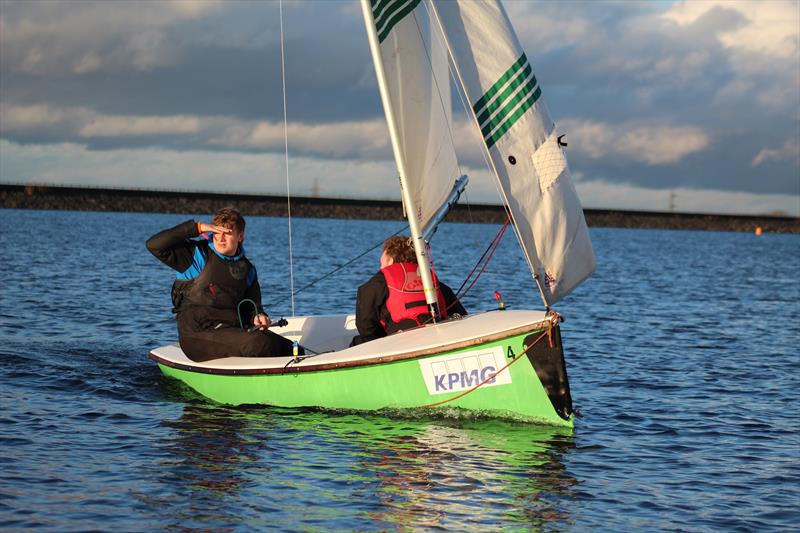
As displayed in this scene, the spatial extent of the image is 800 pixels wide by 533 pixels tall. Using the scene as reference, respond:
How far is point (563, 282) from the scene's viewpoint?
9.84 metres

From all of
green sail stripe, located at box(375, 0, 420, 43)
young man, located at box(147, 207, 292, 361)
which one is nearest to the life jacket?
young man, located at box(147, 207, 292, 361)

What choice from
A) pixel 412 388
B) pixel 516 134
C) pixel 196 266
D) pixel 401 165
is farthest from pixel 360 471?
pixel 516 134

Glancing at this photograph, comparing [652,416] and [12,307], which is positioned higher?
[12,307]

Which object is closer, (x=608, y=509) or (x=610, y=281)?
(x=608, y=509)

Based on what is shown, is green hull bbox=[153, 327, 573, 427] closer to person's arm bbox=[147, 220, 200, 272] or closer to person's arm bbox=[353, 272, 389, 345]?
person's arm bbox=[353, 272, 389, 345]

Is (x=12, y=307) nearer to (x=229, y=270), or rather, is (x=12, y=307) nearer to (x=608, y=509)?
(x=229, y=270)

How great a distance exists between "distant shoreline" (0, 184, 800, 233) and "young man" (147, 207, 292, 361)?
250 feet

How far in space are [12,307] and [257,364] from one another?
10.4m

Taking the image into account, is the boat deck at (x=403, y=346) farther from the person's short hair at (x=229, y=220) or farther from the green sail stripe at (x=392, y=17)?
the green sail stripe at (x=392, y=17)

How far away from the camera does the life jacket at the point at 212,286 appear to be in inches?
424

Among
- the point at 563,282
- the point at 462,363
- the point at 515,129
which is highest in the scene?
the point at 515,129

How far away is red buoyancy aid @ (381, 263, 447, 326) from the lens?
34.6 ft

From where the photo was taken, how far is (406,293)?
10.6m

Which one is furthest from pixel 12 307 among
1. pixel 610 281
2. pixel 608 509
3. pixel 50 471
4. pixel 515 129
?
pixel 610 281
